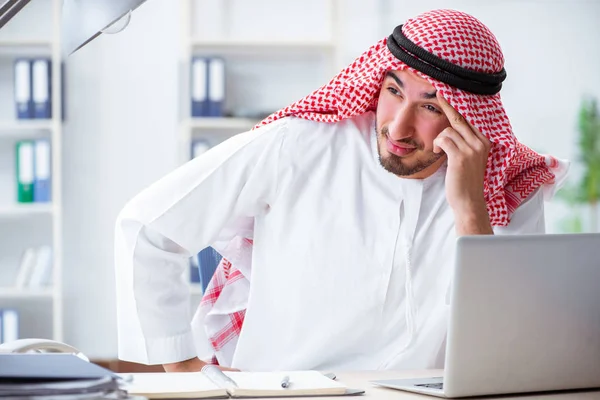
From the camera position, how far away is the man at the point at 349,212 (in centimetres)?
187

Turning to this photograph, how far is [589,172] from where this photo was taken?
187 inches

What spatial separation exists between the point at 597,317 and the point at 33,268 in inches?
141

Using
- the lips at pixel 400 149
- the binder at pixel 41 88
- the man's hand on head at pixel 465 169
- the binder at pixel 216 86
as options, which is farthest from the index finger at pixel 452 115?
the binder at pixel 41 88

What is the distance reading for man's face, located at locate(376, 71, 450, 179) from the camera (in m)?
1.91

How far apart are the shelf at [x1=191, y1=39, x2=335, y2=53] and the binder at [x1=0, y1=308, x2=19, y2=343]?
164cm

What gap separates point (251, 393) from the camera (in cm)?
122

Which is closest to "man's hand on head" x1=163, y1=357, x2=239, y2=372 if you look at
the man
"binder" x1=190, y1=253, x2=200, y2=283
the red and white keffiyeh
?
the man

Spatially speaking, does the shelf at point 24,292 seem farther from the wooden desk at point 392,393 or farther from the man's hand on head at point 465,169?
the wooden desk at point 392,393

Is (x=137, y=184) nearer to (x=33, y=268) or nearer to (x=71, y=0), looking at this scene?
(x=33, y=268)

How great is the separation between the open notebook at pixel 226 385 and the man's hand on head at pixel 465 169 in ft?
2.08

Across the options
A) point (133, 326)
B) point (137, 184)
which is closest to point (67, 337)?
point (137, 184)

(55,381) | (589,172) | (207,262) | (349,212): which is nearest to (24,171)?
(207,262)

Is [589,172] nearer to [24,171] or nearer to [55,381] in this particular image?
[24,171]

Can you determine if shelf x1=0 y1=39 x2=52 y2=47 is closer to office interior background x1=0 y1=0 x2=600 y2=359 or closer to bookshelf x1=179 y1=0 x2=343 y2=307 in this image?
office interior background x1=0 y1=0 x2=600 y2=359
